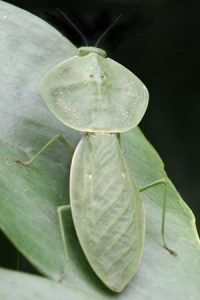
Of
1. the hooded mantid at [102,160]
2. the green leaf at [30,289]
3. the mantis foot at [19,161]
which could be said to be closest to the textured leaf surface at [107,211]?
the hooded mantid at [102,160]

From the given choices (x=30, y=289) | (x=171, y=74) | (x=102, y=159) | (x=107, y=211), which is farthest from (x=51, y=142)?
(x=171, y=74)

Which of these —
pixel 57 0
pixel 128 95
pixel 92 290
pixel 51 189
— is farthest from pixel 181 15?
pixel 92 290

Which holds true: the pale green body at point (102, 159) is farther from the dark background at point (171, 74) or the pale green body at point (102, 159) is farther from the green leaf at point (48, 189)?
the dark background at point (171, 74)

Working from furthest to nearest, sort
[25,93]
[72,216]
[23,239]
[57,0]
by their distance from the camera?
[57,0] < [25,93] < [72,216] < [23,239]

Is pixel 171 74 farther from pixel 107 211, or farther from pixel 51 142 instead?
pixel 107 211

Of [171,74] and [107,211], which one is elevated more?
[107,211]

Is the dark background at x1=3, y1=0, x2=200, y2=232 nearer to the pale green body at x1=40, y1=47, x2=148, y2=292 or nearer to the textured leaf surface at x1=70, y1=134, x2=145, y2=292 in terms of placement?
the pale green body at x1=40, y1=47, x2=148, y2=292

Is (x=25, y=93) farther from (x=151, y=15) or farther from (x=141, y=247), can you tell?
(x=151, y=15)
